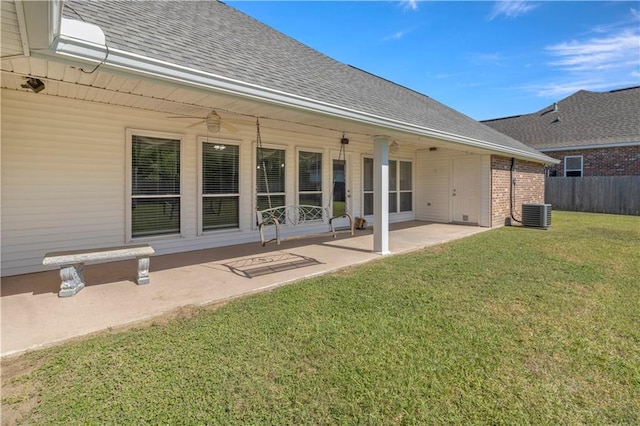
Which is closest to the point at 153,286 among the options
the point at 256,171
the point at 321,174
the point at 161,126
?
the point at 161,126

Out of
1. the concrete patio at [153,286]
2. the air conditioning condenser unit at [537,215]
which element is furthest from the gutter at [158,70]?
the air conditioning condenser unit at [537,215]

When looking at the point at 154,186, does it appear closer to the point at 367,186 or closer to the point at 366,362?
the point at 366,362

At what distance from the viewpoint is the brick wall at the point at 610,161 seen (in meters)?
16.0

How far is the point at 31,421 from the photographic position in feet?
6.63

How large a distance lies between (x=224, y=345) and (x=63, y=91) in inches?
182

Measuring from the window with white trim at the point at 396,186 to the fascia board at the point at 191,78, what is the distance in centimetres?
425

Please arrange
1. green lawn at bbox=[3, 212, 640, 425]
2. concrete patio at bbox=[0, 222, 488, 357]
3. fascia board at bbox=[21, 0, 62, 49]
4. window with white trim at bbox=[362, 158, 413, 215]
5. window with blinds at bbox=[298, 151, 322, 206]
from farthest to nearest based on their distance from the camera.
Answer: window with white trim at bbox=[362, 158, 413, 215]
window with blinds at bbox=[298, 151, 322, 206]
concrete patio at bbox=[0, 222, 488, 357]
green lawn at bbox=[3, 212, 640, 425]
fascia board at bbox=[21, 0, 62, 49]

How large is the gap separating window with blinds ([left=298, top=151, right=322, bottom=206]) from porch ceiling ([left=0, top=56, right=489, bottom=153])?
2130 mm

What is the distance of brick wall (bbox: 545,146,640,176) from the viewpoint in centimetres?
1598

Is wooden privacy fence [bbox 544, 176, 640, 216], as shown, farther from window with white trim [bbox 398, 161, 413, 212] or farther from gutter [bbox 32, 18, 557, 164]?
gutter [bbox 32, 18, 557, 164]

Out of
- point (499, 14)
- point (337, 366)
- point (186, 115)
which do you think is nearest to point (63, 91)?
point (186, 115)

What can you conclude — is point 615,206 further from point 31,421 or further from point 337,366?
point 31,421

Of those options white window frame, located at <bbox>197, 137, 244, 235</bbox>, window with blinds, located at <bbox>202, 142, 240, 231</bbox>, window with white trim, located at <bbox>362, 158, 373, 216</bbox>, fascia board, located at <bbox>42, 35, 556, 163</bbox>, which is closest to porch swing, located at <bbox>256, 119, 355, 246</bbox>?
white window frame, located at <bbox>197, 137, 244, 235</bbox>

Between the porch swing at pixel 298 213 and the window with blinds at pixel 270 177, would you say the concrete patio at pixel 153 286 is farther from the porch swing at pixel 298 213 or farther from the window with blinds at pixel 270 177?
the window with blinds at pixel 270 177
